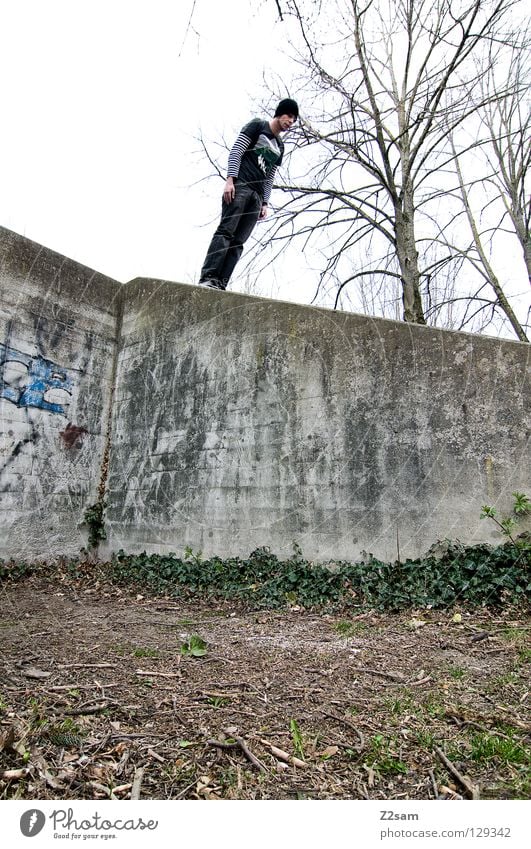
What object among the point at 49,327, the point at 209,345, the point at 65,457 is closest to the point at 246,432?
the point at 209,345

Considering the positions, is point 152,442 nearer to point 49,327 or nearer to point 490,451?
point 49,327

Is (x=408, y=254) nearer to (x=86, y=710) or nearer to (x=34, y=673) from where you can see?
(x=34, y=673)

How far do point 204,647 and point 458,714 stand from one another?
5.50ft

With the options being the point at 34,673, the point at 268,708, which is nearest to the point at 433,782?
the point at 268,708

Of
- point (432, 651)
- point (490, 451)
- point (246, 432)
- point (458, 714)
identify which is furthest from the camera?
point (246, 432)

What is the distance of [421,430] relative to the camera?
4738mm

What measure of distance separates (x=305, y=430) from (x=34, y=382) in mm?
3298

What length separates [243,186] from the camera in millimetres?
6500

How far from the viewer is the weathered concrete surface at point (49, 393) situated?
577cm

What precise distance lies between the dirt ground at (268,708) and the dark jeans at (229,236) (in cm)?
435

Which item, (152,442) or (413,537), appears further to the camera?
(152,442)

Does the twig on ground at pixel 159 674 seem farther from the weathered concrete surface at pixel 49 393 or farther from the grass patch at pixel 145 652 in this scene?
the weathered concrete surface at pixel 49 393

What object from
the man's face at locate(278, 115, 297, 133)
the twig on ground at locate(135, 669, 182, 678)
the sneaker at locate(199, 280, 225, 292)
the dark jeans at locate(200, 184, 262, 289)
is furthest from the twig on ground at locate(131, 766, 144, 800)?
the man's face at locate(278, 115, 297, 133)

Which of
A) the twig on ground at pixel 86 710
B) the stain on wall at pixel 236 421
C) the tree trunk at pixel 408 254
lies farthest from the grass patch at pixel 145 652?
the tree trunk at pixel 408 254
